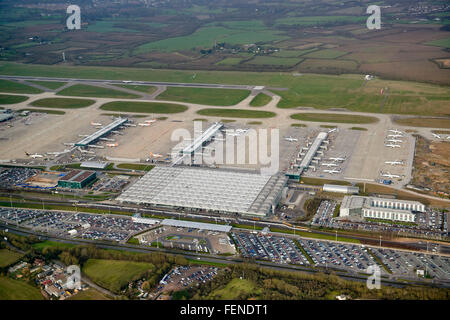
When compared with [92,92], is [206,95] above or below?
below

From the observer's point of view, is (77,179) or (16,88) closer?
(77,179)

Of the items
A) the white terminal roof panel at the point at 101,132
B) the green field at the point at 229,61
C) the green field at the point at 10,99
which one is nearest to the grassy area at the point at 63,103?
the green field at the point at 10,99

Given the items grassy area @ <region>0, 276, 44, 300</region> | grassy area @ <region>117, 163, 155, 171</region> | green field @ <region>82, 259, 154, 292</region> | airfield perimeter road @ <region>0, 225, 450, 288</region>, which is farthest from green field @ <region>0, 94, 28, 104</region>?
green field @ <region>82, 259, 154, 292</region>

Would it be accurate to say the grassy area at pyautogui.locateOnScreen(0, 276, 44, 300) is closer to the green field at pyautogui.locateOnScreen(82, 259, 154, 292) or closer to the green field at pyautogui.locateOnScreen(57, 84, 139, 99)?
the green field at pyautogui.locateOnScreen(82, 259, 154, 292)

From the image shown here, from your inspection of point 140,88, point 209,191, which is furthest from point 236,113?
point 209,191

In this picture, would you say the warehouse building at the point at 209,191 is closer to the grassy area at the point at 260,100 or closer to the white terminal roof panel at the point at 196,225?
the white terminal roof panel at the point at 196,225

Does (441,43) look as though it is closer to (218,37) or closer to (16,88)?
(218,37)

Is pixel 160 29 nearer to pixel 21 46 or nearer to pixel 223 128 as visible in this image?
pixel 21 46
